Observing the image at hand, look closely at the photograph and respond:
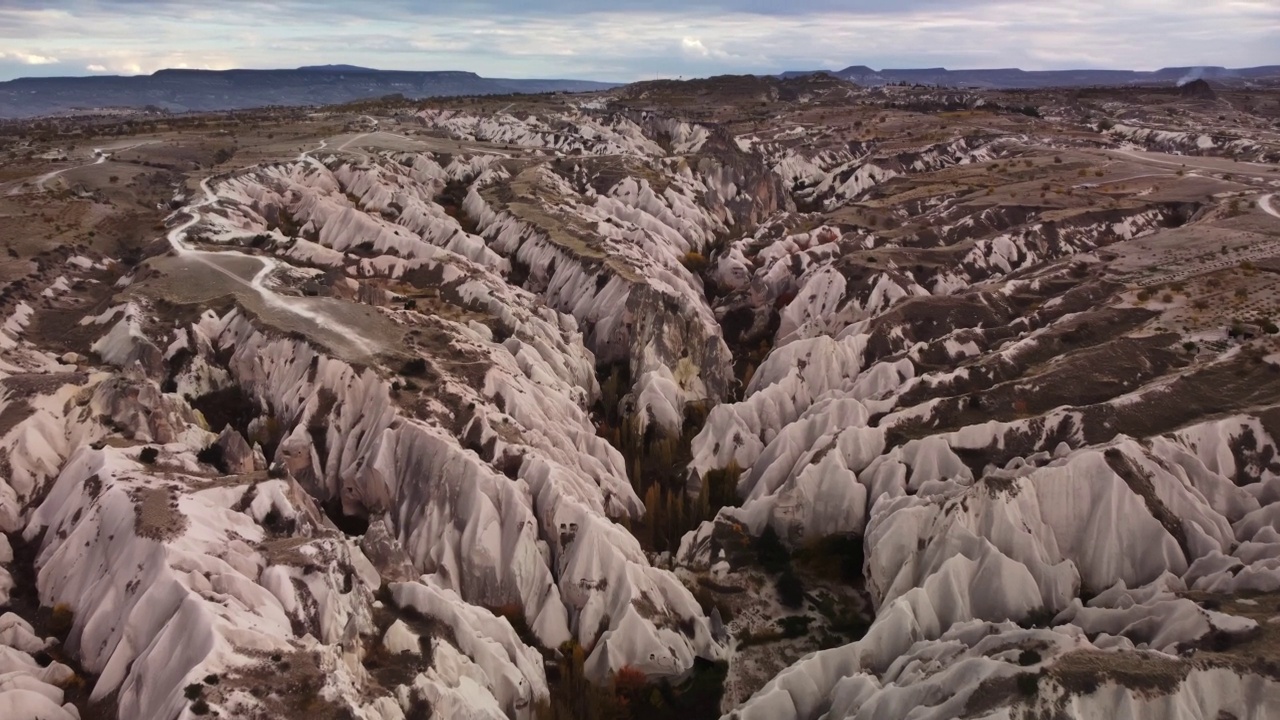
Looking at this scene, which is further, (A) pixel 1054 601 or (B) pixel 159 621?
(A) pixel 1054 601

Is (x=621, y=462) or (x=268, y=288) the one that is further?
(x=268, y=288)

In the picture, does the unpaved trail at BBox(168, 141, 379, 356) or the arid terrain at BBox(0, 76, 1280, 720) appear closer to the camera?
the arid terrain at BBox(0, 76, 1280, 720)

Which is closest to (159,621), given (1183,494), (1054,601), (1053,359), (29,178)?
(1054,601)

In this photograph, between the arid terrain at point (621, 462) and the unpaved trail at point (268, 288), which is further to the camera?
the unpaved trail at point (268, 288)

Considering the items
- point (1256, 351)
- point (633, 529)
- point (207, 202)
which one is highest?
point (207, 202)

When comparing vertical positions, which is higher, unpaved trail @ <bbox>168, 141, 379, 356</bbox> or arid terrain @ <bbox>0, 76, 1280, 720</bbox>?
unpaved trail @ <bbox>168, 141, 379, 356</bbox>

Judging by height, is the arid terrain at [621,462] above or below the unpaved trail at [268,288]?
below

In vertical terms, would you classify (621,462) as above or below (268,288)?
below

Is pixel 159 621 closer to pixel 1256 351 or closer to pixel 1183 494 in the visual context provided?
pixel 1183 494
